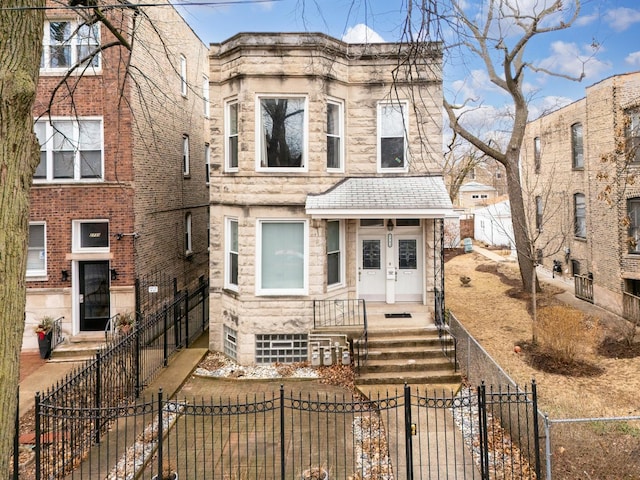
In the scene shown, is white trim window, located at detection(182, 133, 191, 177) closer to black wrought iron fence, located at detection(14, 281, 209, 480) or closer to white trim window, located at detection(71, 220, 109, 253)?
white trim window, located at detection(71, 220, 109, 253)

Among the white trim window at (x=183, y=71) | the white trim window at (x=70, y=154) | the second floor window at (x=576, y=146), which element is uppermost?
the white trim window at (x=183, y=71)

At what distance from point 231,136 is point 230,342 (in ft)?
18.9

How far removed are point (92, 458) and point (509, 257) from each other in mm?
26485

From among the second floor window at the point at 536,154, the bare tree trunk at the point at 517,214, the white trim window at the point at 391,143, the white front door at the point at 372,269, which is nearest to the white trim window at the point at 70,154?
the white front door at the point at 372,269

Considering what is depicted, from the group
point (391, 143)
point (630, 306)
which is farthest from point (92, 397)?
point (630, 306)

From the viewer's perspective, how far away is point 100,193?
1288 centimetres

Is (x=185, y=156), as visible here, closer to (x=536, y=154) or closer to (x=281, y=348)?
(x=281, y=348)

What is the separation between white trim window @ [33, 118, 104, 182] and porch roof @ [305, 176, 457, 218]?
22.3 ft

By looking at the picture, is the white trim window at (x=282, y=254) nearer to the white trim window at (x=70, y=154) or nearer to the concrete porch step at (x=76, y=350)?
the concrete porch step at (x=76, y=350)

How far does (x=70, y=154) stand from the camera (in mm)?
13008

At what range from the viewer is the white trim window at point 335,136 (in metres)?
12.2

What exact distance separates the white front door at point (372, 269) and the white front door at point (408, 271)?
0.46m

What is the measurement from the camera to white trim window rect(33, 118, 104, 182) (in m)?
12.9

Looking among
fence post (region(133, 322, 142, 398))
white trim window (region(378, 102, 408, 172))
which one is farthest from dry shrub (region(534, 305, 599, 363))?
fence post (region(133, 322, 142, 398))
